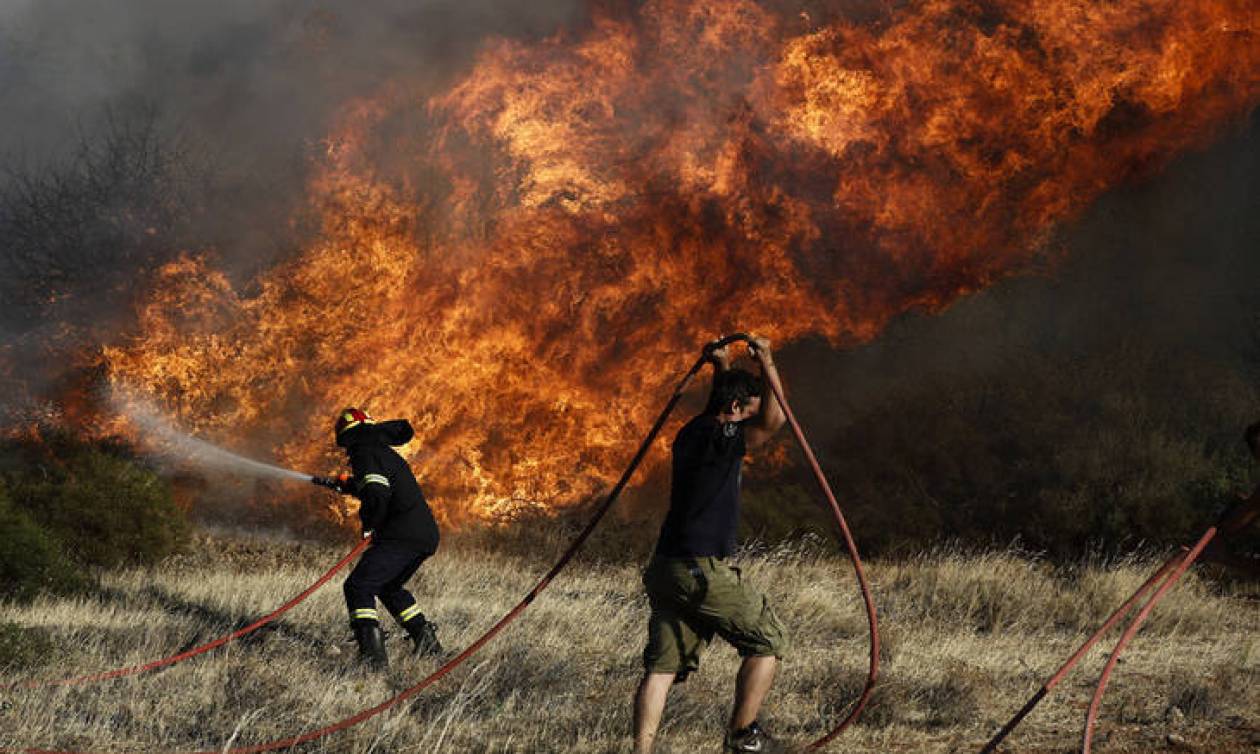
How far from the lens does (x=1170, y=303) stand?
21.6 metres

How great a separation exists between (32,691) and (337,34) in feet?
41.6

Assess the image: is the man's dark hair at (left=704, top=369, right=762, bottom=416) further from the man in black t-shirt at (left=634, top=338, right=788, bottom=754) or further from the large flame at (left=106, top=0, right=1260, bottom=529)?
the large flame at (left=106, top=0, right=1260, bottom=529)

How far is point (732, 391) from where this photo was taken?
4938 mm

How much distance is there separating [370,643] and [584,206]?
1063cm

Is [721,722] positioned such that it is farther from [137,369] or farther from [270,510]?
[137,369]

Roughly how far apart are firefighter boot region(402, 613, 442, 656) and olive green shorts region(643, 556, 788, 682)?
2.71 m

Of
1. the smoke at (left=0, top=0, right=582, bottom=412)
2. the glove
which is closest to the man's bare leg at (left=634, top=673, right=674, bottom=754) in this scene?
the glove

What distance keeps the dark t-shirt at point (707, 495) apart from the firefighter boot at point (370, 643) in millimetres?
2667

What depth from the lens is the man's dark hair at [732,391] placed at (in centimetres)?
493

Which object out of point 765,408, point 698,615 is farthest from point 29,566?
point 765,408

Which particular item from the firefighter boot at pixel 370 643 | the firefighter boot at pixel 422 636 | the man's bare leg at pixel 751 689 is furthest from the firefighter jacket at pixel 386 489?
the man's bare leg at pixel 751 689

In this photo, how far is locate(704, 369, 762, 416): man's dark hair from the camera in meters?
4.93

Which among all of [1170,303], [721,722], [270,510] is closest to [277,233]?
[270,510]

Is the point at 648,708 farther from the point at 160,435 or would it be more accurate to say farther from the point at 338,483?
the point at 160,435
